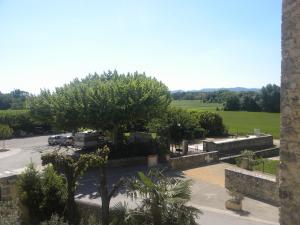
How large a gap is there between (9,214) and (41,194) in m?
1.91

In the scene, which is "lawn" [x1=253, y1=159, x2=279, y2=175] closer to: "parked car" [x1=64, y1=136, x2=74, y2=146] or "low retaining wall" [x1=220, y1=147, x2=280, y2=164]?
"low retaining wall" [x1=220, y1=147, x2=280, y2=164]

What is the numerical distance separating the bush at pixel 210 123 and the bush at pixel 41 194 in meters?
27.0

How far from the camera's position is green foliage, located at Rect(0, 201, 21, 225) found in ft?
41.9

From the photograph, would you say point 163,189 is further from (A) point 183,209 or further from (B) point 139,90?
(B) point 139,90

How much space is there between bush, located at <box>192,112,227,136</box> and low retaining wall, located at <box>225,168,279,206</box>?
20.2 m

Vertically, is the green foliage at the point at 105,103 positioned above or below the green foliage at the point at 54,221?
above

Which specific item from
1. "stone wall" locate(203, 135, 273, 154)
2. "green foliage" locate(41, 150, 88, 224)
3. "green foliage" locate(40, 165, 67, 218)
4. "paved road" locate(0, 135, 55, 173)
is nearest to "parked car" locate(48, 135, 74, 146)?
"paved road" locate(0, 135, 55, 173)

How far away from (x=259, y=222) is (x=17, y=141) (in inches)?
1161

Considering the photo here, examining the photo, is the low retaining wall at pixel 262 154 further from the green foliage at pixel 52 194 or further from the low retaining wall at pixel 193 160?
the green foliage at pixel 52 194

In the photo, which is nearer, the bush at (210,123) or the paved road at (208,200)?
the paved road at (208,200)

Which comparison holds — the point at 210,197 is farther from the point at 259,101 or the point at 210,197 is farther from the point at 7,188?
the point at 259,101

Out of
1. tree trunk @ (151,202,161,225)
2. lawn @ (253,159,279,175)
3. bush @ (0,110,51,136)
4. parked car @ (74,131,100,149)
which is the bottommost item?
lawn @ (253,159,279,175)

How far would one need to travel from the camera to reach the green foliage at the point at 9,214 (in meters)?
12.8

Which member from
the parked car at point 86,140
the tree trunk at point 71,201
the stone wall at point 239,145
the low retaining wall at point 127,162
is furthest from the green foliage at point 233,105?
the tree trunk at point 71,201
